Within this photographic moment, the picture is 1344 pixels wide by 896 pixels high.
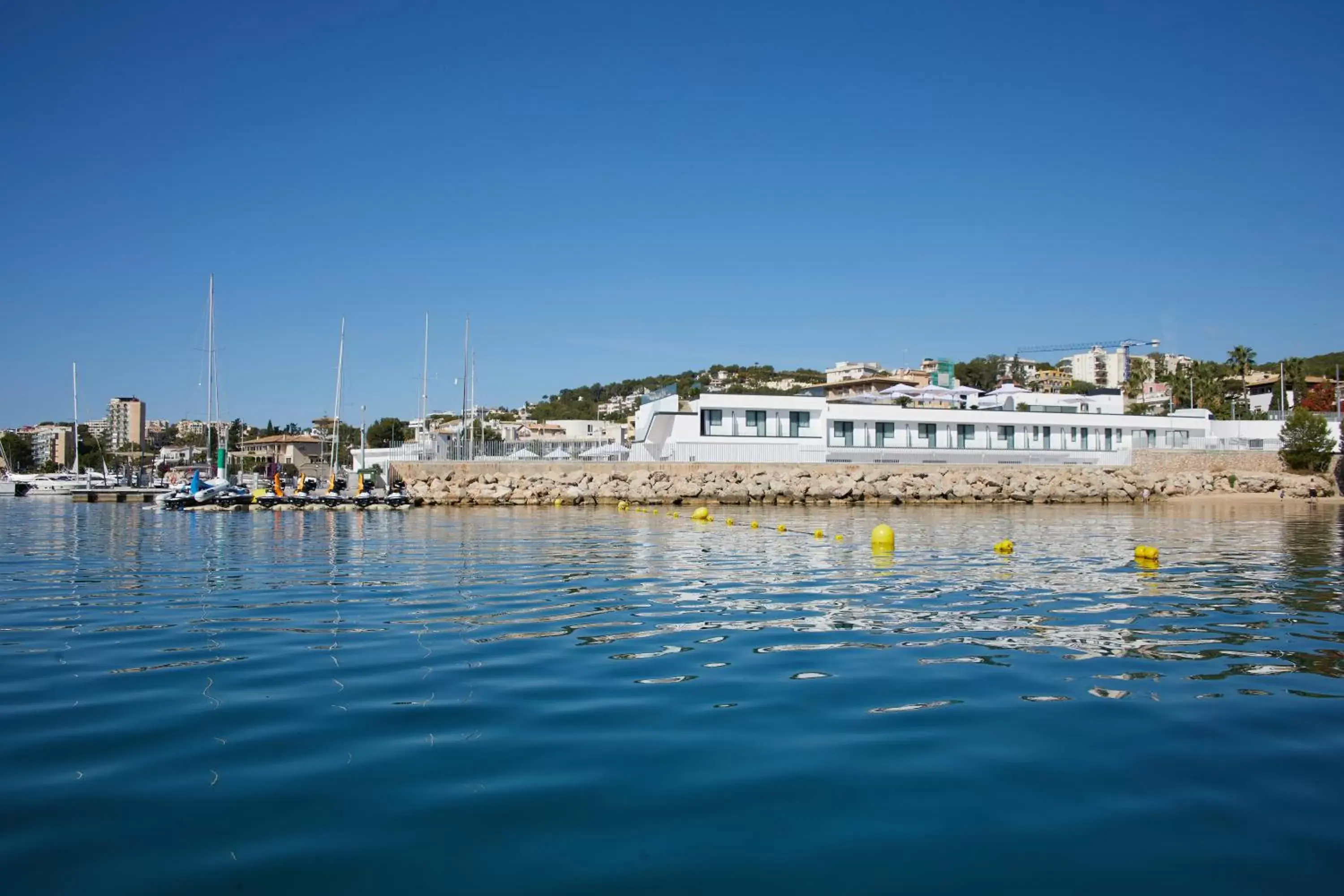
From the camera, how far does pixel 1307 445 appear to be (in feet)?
194

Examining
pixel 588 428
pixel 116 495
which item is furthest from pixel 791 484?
pixel 588 428

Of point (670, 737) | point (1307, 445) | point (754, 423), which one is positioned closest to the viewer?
point (670, 737)

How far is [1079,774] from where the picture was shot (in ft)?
18.2

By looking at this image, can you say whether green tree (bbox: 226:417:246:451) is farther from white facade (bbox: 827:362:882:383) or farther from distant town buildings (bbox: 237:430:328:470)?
white facade (bbox: 827:362:882:383)

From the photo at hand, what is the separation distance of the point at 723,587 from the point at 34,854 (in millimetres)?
10434

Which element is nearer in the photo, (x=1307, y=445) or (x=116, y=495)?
(x=116, y=495)

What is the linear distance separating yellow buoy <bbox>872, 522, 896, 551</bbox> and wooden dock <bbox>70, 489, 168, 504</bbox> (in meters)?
48.1

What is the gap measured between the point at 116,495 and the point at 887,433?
46.6 meters

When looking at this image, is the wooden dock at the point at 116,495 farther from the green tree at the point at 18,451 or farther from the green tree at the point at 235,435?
the green tree at the point at 235,435

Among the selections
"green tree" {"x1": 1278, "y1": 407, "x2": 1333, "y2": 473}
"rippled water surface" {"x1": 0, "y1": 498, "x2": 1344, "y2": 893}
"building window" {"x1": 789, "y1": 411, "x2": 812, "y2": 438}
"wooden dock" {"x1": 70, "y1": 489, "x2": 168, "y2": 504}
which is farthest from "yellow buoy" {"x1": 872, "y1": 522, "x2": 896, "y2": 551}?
"green tree" {"x1": 1278, "y1": 407, "x2": 1333, "y2": 473}

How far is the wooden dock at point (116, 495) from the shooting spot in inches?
2196

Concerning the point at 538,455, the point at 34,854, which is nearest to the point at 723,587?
the point at 34,854

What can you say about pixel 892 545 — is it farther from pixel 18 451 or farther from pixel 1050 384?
pixel 1050 384

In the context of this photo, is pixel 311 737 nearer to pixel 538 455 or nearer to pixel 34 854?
pixel 34 854
